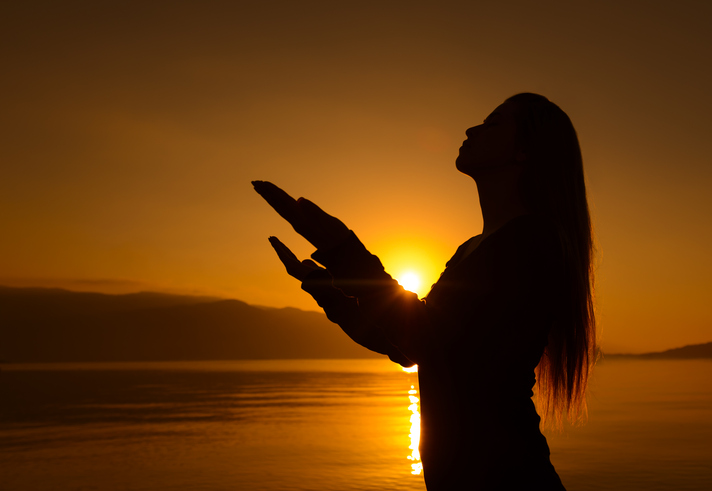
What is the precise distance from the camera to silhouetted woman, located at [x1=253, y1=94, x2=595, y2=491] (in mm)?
1501

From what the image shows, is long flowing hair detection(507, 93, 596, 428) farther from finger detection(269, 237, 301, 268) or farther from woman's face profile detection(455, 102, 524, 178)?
finger detection(269, 237, 301, 268)

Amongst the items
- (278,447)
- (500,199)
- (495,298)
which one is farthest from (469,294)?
(278,447)

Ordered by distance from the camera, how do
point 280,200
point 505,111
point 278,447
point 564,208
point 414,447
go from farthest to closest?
point 414,447 → point 278,447 → point 505,111 → point 564,208 → point 280,200

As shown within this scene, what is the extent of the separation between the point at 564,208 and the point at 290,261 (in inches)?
38.6

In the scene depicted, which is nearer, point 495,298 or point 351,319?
point 495,298

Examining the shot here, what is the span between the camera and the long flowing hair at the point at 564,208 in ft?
6.79

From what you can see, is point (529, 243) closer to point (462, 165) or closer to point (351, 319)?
point (462, 165)

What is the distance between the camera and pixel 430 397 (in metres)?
1.78

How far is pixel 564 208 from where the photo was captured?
6.90 ft

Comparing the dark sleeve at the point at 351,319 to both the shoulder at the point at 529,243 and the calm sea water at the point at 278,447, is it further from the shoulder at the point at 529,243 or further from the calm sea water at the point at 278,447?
the calm sea water at the point at 278,447

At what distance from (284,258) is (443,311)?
0.71 m

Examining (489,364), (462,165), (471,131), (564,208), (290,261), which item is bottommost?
(489,364)

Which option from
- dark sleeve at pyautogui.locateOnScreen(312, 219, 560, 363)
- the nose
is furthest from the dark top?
the nose

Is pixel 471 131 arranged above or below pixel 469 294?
above
